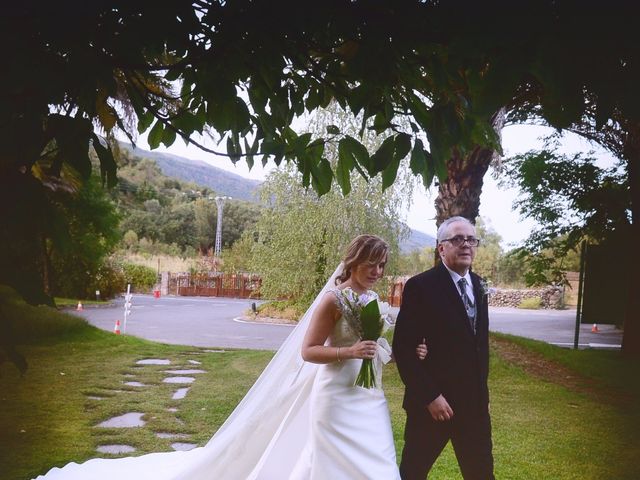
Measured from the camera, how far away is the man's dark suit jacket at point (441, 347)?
3195mm

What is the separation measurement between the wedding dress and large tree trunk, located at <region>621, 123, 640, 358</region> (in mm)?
8021

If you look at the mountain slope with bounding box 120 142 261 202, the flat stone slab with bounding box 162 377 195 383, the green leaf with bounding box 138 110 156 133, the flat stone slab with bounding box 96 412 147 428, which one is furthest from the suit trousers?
the mountain slope with bounding box 120 142 261 202

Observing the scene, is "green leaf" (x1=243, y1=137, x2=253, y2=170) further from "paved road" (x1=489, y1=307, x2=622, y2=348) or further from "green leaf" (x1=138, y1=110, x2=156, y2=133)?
"paved road" (x1=489, y1=307, x2=622, y2=348)

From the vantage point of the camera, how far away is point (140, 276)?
31.0 metres

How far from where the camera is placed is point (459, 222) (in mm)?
3260

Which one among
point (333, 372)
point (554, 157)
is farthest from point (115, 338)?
point (333, 372)

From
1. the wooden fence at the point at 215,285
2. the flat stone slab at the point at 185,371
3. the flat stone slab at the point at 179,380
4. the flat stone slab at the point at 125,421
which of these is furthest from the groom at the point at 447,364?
the wooden fence at the point at 215,285

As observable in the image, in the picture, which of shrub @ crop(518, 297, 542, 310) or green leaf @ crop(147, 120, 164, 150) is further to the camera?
shrub @ crop(518, 297, 542, 310)

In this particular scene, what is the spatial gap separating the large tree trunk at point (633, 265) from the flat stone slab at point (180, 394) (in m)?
7.25

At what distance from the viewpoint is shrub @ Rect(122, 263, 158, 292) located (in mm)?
29431

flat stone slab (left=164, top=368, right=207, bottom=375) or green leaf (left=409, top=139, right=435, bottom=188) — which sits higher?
green leaf (left=409, top=139, right=435, bottom=188)

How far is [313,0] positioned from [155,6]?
1.62 feet


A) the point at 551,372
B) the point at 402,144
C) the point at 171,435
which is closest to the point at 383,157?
the point at 402,144

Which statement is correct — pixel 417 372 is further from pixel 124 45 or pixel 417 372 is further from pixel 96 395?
pixel 96 395
